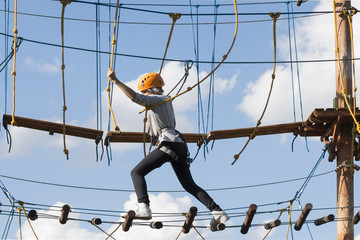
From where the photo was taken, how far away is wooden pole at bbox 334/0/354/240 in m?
13.9

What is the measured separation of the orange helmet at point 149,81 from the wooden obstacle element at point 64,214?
1.69 meters

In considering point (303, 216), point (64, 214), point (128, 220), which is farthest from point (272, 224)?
point (64, 214)

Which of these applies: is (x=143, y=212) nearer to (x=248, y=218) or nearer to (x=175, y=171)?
(x=175, y=171)

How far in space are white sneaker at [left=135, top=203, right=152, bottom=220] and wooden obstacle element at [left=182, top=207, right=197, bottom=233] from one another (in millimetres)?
871

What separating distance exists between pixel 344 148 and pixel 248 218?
281cm

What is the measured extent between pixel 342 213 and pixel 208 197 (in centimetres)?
334

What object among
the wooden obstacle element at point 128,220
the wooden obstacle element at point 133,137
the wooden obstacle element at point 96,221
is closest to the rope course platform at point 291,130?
the wooden obstacle element at point 133,137

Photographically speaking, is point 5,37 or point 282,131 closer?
point 5,37

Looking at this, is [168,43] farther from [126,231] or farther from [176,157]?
[126,231]

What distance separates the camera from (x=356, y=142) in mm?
14297

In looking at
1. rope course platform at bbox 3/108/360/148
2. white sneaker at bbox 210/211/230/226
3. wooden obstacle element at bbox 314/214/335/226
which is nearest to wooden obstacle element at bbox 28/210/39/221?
rope course platform at bbox 3/108/360/148

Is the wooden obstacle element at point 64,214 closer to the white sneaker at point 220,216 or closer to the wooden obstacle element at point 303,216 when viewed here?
the white sneaker at point 220,216

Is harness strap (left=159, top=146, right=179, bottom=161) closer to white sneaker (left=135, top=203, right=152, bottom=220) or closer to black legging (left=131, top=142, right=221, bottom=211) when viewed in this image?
black legging (left=131, top=142, right=221, bottom=211)

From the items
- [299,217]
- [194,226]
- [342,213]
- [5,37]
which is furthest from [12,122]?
[342,213]
